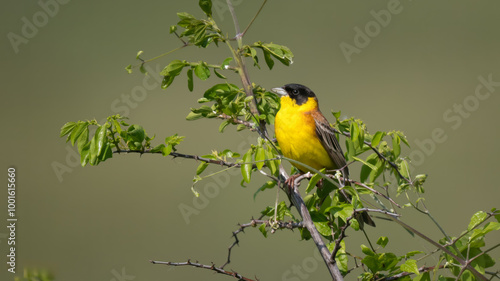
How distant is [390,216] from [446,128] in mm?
4334

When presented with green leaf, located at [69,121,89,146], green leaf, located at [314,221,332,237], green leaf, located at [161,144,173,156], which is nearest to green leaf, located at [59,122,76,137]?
green leaf, located at [69,121,89,146]

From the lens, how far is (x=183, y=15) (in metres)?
1.54

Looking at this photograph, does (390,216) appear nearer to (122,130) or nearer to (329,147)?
(122,130)

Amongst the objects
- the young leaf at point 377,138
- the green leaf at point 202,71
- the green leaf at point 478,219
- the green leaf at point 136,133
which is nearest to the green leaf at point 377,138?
the young leaf at point 377,138

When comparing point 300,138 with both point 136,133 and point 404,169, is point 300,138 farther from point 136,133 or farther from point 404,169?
point 136,133

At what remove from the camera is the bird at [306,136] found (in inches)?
84.5

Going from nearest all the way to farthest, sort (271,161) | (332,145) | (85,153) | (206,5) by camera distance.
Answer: (271,161) → (85,153) → (206,5) → (332,145)

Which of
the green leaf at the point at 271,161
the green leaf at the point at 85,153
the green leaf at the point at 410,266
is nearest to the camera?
the green leaf at the point at 410,266

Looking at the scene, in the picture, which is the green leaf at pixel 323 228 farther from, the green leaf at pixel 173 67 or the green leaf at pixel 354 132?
the green leaf at pixel 173 67

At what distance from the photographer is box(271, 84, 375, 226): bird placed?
2146mm

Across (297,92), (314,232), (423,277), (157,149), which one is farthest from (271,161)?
(297,92)

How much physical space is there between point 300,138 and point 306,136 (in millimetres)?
33

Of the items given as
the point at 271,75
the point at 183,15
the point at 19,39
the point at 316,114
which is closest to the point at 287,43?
the point at 271,75

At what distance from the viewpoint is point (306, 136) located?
2.20 meters
